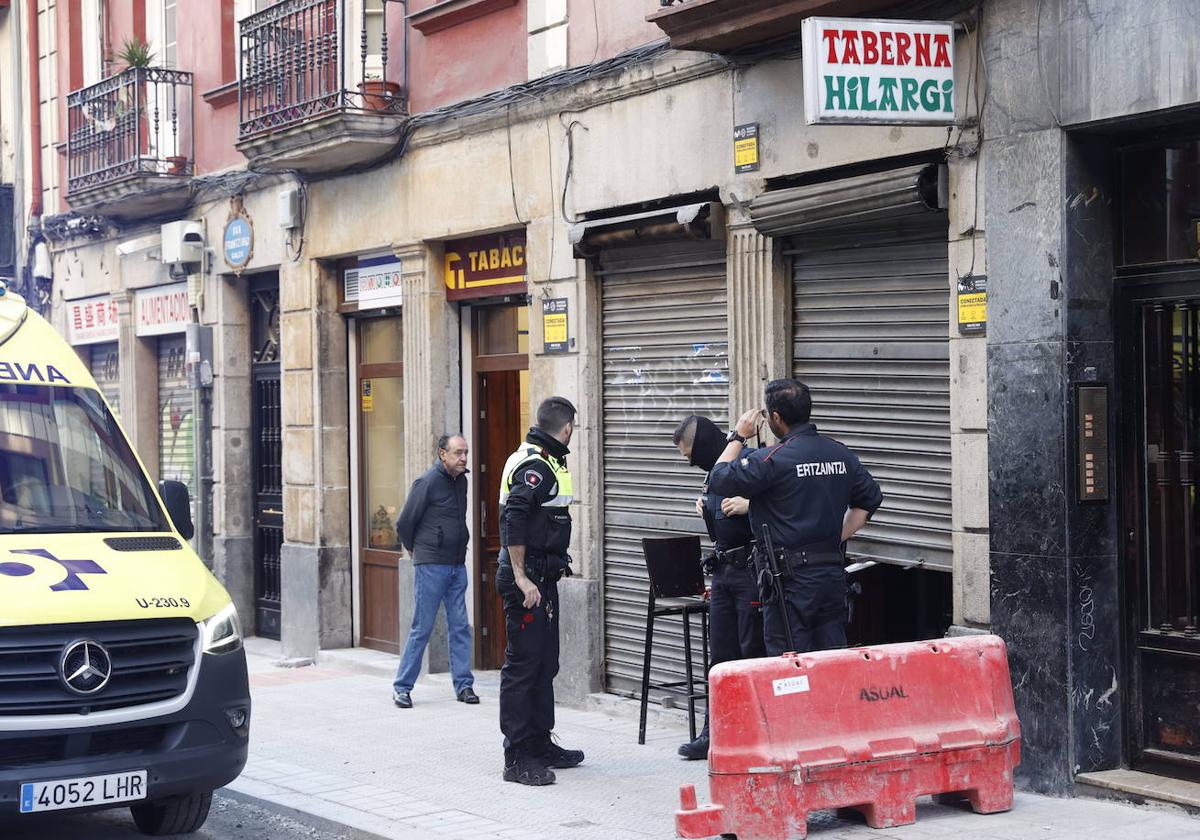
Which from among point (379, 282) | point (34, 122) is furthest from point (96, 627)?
point (34, 122)

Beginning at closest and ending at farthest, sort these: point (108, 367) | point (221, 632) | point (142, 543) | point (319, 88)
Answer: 1. point (221, 632)
2. point (142, 543)
3. point (319, 88)
4. point (108, 367)

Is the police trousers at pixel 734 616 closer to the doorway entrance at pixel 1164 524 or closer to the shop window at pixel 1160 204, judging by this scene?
the doorway entrance at pixel 1164 524

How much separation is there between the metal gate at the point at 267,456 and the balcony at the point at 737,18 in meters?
7.14

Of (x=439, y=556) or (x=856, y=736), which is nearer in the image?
(x=856, y=736)

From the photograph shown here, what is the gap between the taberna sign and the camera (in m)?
8.11

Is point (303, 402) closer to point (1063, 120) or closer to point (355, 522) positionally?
point (355, 522)

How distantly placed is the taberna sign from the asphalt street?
4175 millimetres

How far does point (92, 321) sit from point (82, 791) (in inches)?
525

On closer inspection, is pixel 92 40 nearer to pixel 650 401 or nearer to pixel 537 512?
pixel 650 401

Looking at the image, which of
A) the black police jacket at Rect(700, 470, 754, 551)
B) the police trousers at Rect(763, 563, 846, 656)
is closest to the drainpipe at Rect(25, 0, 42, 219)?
the black police jacket at Rect(700, 470, 754, 551)

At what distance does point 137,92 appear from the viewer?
1712 centimetres

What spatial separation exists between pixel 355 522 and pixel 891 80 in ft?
26.4

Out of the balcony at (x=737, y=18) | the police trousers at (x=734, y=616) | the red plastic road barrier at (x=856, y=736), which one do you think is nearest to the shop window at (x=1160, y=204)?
the balcony at (x=737, y=18)

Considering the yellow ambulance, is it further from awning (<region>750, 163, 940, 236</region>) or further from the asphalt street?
awning (<region>750, 163, 940, 236</region>)
